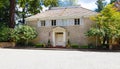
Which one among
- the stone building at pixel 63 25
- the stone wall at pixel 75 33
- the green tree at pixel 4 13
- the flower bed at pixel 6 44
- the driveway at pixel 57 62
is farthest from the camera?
the green tree at pixel 4 13

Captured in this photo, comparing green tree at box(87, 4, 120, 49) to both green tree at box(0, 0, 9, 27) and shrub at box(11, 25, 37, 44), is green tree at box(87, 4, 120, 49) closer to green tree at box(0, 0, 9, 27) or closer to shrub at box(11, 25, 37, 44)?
shrub at box(11, 25, 37, 44)

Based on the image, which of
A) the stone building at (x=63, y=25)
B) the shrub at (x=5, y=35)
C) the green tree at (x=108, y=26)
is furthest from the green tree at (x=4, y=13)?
the green tree at (x=108, y=26)

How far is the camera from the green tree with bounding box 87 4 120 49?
Result: 95.7 ft

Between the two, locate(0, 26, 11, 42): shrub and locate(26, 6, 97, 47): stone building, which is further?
locate(0, 26, 11, 42): shrub

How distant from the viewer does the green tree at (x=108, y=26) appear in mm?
29156

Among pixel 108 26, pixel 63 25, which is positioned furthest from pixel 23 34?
pixel 108 26

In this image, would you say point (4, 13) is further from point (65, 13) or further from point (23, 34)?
point (65, 13)

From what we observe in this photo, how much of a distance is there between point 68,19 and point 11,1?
9734 millimetres

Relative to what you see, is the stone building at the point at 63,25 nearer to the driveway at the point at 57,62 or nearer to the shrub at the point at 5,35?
the shrub at the point at 5,35

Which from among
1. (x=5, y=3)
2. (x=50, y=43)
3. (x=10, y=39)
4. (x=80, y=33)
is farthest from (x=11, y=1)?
(x=80, y=33)

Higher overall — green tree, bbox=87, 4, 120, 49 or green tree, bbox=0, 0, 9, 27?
green tree, bbox=0, 0, 9, 27

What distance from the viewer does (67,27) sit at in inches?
1352

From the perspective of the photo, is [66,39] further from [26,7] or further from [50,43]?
[26,7]

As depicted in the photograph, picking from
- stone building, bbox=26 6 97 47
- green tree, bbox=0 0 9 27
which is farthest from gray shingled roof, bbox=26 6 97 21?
green tree, bbox=0 0 9 27
